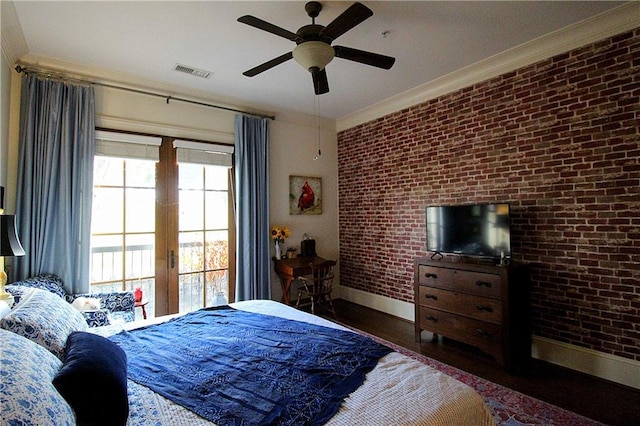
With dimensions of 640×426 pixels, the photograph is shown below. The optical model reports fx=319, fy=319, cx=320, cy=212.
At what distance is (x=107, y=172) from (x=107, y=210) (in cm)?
41

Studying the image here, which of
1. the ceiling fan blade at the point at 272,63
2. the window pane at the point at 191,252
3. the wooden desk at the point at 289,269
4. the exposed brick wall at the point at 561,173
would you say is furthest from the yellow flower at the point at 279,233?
the ceiling fan blade at the point at 272,63

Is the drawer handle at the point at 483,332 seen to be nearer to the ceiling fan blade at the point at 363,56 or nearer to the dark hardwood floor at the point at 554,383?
the dark hardwood floor at the point at 554,383

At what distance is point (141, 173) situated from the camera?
11.9 feet

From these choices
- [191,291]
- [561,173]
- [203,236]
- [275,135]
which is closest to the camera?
[561,173]

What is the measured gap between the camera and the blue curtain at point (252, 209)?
4.12m

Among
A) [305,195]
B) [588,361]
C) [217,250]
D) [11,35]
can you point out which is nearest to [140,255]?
[217,250]

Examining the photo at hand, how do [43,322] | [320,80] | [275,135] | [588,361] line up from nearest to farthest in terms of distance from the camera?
[43,322]
[320,80]
[588,361]
[275,135]

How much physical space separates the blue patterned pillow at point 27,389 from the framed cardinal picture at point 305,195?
146 inches

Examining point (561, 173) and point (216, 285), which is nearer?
point (561, 173)

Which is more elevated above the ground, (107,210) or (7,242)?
(107,210)

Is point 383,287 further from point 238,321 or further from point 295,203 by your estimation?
point 238,321

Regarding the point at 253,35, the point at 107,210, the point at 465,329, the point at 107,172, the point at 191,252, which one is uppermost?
the point at 253,35

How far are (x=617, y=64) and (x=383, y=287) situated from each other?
3.33 meters

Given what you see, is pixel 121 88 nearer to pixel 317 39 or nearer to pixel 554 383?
pixel 317 39
